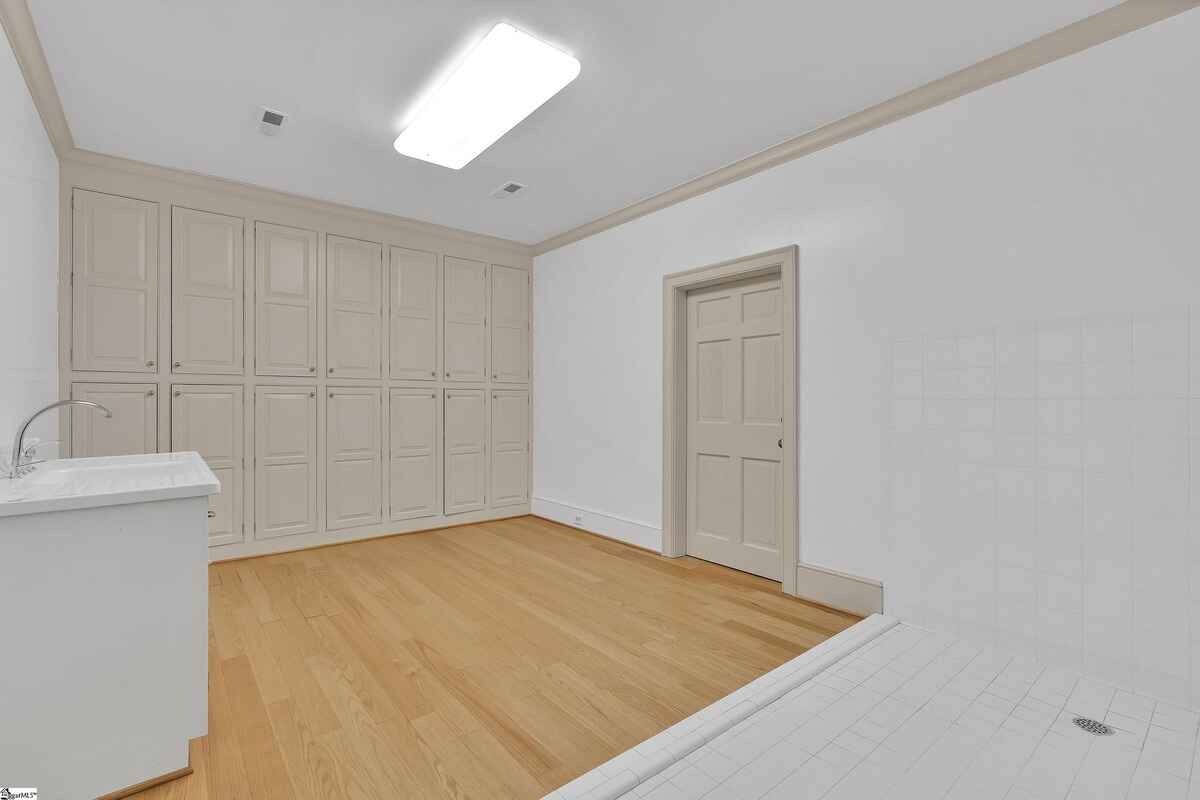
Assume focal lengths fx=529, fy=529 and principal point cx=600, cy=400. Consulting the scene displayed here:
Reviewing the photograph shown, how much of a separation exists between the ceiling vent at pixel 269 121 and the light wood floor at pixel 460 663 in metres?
2.59

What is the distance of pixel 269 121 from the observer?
110 inches

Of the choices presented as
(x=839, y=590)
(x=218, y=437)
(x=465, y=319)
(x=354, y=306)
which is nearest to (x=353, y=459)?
(x=218, y=437)

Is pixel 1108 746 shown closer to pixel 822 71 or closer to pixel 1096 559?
pixel 1096 559

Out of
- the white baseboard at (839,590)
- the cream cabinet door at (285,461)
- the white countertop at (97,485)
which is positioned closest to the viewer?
the white countertop at (97,485)

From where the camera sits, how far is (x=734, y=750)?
1.18 meters

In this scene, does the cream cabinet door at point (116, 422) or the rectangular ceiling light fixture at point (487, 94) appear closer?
the rectangular ceiling light fixture at point (487, 94)

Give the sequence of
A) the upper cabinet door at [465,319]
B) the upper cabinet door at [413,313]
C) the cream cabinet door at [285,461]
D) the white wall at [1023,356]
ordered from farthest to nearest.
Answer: the upper cabinet door at [465,319] < the upper cabinet door at [413,313] < the cream cabinet door at [285,461] < the white wall at [1023,356]

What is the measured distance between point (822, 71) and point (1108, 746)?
8.29ft

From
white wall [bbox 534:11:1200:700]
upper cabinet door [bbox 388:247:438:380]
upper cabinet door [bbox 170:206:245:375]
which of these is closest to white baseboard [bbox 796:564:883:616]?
white wall [bbox 534:11:1200:700]

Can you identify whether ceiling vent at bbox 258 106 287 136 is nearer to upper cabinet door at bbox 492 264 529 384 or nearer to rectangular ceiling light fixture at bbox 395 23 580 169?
rectangular ceiling light fixture at bbox 395 23 580 169

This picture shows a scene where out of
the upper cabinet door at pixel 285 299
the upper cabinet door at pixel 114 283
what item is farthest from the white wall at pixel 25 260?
the upper cabinet door at pixel 285 299

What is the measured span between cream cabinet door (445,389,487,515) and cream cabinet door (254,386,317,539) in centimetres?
106

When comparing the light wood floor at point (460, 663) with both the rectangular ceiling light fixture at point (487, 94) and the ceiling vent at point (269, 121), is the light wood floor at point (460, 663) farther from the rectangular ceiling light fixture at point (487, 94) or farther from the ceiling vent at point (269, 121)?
the ceiling vent at point (269, 121)

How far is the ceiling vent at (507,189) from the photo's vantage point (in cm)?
362
